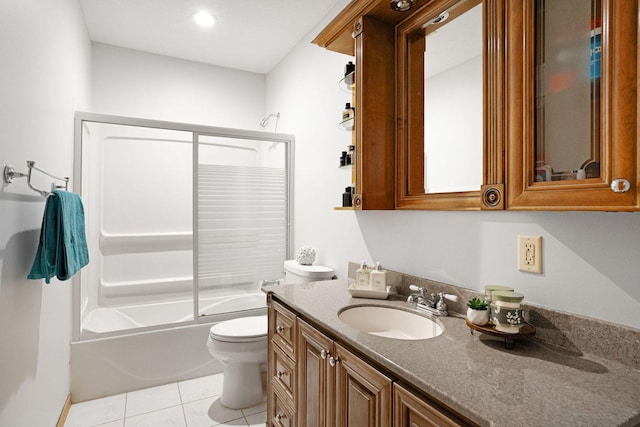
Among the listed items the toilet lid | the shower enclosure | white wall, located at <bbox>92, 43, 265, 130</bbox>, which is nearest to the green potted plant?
the toilet lid

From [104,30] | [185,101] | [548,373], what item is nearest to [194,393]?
[548,373]

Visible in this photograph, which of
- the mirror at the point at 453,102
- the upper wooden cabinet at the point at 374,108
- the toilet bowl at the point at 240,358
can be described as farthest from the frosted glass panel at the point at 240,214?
the mirror at the point at 453,102

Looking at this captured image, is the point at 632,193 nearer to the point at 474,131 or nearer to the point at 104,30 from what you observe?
the point at 474,131

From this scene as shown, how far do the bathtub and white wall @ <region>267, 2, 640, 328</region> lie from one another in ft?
2.91

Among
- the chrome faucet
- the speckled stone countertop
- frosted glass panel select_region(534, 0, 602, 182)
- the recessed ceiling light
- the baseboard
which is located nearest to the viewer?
the speckled stone countertop

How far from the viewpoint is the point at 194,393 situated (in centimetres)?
241

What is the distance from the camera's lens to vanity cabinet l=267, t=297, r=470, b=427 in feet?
3.02

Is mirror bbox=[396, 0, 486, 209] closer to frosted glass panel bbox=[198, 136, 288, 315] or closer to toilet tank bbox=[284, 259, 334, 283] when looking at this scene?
toilet tank bbox=[284, 259, 334, 283]

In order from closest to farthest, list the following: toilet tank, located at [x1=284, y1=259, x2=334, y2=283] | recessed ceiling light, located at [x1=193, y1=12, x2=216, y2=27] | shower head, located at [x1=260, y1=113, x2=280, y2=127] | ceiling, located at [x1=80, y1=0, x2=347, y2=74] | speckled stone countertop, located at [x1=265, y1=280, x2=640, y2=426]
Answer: speckled stone countertop, located at [x1=265, y1=280, x2=640, y2=426] → toilet tank, located at [x1=284, y1=259, x2=334, y2=283] → ceiling, located at [x1=80, y1=0, x2=347, y2=74] → recessed ceiling light, located at [x1=193, y1=12, x2=216, y2=27] → shower head, located at [x1=260, y1=113, x2=280, y2=127]

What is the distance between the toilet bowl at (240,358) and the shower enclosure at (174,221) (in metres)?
0.56

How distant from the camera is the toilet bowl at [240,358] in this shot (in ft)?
7.04

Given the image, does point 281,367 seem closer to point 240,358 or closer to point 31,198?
point 240,358

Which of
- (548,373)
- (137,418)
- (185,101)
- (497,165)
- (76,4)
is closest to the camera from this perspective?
(548,373)

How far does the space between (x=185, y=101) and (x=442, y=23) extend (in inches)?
105
